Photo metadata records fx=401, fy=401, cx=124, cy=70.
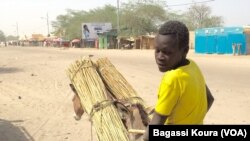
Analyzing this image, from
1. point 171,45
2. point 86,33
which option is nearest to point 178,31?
point 171,45

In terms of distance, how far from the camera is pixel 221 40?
30672 millimetres

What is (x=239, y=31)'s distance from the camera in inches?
1154

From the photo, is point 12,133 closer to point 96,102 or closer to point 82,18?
point 96,102

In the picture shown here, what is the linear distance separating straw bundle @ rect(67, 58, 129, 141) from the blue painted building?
2597 cm

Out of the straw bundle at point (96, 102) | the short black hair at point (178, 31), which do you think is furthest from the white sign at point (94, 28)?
the short black hair at point (178, 31)

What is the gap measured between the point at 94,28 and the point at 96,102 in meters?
56.3

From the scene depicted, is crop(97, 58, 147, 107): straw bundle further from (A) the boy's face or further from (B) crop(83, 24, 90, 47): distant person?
(B) crop(83, 24, 90, 47): distant person

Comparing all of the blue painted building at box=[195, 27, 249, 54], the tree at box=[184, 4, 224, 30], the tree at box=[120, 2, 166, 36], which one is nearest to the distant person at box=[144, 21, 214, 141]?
the blue painted building at box=[195, 27, 249, 54]

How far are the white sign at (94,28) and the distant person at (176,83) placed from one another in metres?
56.3

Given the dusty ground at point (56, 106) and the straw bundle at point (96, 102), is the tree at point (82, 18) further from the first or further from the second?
the straw bundle at point (96, 102)

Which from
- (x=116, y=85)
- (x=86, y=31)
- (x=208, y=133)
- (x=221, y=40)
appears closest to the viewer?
(x=208, y=133)

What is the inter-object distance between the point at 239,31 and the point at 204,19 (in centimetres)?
3721

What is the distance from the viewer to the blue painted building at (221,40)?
2916cm

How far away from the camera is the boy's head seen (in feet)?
7.77
